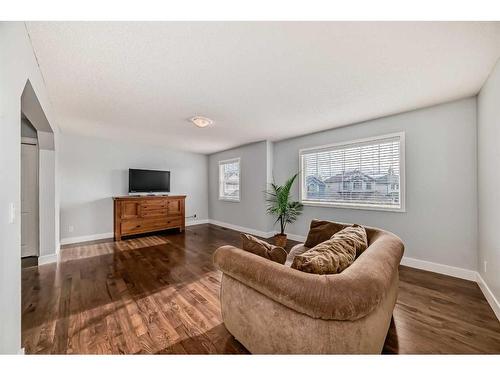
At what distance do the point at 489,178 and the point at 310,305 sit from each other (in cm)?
248

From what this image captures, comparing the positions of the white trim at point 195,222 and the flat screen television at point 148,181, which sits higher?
the flat screen television at point 148,181

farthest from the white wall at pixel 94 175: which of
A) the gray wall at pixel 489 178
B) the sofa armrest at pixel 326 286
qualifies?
the gray wall at pixel 489 178

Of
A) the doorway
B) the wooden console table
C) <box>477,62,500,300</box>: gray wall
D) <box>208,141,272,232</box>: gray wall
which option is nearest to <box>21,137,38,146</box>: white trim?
the doorway

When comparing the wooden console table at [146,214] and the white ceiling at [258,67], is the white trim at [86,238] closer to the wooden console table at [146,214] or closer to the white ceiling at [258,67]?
the wooden console table at [146,214]

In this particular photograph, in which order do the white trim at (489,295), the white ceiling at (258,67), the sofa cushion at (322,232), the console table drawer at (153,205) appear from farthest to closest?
the console table drawer at (153,205) < the sofa cushion at (322,232) < the white trim at (489,295) < the white ceiling at (258,67)

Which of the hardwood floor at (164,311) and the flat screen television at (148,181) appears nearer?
the hardwood floor at (164,311)

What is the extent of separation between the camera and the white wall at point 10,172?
102 cm

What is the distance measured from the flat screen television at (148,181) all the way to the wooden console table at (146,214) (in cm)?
44

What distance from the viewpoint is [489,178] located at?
210cm

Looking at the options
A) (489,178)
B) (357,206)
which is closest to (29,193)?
(357,206)

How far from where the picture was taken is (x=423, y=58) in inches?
69.2

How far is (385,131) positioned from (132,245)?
494 cm

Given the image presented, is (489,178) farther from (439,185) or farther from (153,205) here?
(153,205)

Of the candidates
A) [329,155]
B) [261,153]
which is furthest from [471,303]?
[261,153]
